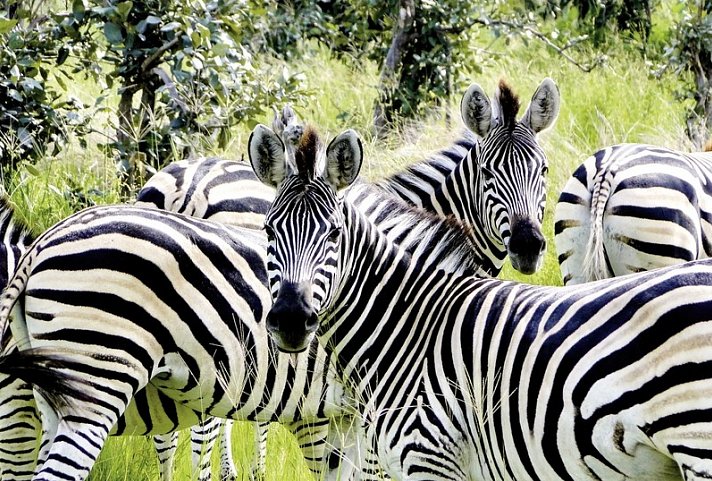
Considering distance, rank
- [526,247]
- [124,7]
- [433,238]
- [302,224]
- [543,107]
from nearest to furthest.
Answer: [302,224] → [433,238] → [526,247] → [543,107] → [124,7]

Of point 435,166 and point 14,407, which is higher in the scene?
point 435,166

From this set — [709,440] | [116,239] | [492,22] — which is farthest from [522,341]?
[492,22]

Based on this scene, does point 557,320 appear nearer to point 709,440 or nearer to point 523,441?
point 523,441

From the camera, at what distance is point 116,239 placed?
4547mm

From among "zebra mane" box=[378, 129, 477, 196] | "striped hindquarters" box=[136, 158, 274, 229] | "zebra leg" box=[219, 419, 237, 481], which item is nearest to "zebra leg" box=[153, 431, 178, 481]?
"zebra leg" box=[219, 419, 237, 481]

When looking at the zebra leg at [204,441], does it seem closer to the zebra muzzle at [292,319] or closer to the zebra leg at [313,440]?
the zebra leg at [313,440]

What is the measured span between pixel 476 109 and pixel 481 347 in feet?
→ 8.50

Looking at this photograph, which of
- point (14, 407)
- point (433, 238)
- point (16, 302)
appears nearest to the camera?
point (433, 238)

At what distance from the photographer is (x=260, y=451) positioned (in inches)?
232

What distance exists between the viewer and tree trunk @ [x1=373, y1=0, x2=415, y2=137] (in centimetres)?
1082

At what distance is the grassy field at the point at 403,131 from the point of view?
604cm

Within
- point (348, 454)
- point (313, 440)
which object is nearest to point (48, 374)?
point (313, 440)

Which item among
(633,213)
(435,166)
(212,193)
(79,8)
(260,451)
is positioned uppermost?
(633,213)

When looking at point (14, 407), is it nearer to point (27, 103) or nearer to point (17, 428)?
point (17, 428)
